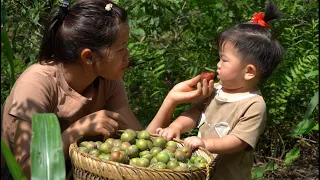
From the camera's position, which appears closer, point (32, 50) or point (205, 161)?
point (205, 161)

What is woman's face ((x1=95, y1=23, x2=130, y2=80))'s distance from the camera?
121 inches

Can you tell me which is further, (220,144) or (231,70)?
(231,70)

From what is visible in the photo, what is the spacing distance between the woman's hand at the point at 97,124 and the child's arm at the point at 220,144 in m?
0.38

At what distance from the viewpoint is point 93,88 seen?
3.29m

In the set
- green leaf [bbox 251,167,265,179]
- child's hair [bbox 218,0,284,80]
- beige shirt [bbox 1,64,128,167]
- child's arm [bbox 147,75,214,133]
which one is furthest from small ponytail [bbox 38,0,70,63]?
green leaf [bbox 251,167,265,179]

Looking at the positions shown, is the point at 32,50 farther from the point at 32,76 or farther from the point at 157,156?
the point at 157,156

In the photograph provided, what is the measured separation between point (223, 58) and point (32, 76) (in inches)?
37.9

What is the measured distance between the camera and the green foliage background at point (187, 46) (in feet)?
13.2

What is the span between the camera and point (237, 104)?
9.86ft

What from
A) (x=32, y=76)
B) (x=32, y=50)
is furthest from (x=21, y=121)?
(x=32, y=50)

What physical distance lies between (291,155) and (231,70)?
1.56 meters

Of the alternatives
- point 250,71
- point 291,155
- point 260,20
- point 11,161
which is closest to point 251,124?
point 250,71

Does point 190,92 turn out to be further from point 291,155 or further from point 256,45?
point 291,155

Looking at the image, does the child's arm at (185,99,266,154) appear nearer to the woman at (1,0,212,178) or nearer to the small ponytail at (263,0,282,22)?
the woman at (1,0,212,178)
